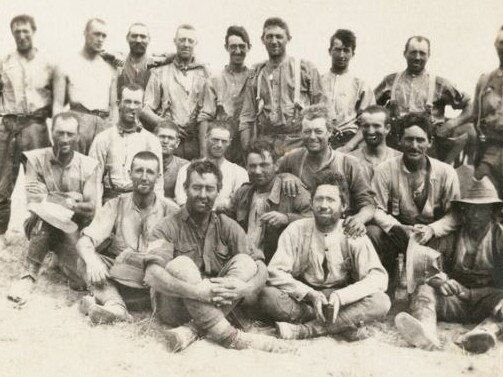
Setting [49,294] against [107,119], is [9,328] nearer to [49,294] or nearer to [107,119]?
[49,294]

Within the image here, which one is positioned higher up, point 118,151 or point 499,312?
point 118,151

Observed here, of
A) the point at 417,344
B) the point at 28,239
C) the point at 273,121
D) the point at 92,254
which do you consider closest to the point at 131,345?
the point at 92,254

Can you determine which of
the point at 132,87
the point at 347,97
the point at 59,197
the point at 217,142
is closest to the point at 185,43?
the point at 132,87

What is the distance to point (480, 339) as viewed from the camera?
373 centimetres

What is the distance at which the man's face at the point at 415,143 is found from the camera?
4.30 meters

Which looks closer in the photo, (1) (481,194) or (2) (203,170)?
(2) (203,170)

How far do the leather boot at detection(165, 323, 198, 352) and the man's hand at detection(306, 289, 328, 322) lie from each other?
2.09ft

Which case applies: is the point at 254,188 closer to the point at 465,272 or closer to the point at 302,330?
the point at 302,330

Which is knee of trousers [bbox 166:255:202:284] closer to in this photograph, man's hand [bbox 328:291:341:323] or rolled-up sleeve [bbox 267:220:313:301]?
rolled-up sleeve [bbox 267:220:313:301]

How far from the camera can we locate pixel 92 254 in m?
4.03

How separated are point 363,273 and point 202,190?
985 mm

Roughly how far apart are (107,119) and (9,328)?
1629 mm

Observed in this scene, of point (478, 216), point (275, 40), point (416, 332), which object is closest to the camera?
point (416, 332)

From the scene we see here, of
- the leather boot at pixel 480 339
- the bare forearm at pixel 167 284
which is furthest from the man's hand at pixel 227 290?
the leather boot at pixel 480 339
